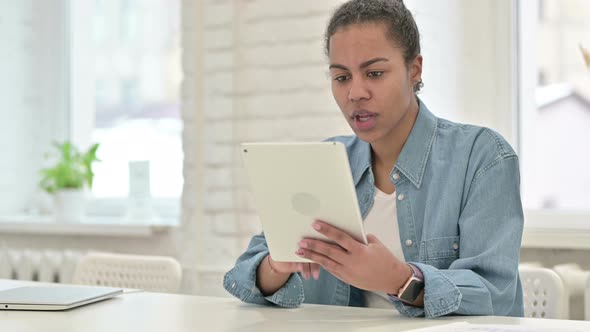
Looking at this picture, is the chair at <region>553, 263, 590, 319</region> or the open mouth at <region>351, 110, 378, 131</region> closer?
the open mouth at <region>351, 110, 378, 131</region>

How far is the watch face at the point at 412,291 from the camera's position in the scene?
1581mm

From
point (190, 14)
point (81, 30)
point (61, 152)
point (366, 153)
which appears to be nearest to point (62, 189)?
point (61, 152)

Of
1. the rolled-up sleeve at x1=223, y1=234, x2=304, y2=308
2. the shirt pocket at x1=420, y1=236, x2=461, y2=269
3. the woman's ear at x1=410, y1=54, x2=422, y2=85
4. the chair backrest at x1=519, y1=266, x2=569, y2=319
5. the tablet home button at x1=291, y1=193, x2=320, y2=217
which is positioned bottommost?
the chair backrest at x1=519, y1=266, x2=569, y2=319

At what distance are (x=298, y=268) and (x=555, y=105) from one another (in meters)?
1.41

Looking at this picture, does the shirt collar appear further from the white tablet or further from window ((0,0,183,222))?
window ((0,0,183,222))

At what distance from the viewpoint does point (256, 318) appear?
65.3 inches

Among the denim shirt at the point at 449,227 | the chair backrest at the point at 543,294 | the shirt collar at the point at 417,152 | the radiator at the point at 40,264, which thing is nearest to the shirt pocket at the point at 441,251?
the denim shirt at the point at 449,227

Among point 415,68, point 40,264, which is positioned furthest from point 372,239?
point 40,264

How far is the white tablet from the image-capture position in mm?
1444

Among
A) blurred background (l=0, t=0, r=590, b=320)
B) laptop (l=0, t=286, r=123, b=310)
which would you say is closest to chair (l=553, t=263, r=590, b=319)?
blurred background (l=0, t=0, r=590, b=320)

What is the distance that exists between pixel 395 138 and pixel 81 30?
232 cm

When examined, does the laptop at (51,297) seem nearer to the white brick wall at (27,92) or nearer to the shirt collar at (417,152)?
the shirt collar at (417,152)

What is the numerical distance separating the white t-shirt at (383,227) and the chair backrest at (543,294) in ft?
1.22

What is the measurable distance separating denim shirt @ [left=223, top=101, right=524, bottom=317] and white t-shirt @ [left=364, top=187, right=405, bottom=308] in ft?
0.06
